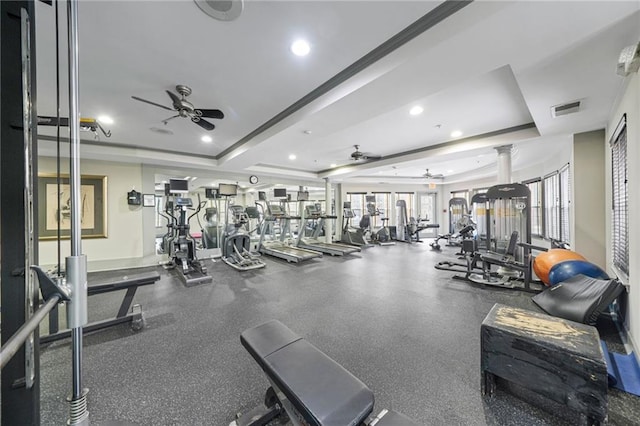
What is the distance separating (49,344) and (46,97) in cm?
302

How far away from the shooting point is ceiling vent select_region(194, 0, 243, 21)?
1710 millimetres

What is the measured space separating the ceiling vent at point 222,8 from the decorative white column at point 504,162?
5.14 metres

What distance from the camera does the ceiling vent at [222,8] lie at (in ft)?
5.61

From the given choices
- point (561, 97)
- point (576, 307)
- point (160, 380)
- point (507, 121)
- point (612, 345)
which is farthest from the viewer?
point (507, 121)

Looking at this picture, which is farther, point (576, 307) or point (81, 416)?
point (576, 307)

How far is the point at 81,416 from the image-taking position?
2.63 ft

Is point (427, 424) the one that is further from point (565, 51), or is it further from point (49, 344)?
point (49, 344)

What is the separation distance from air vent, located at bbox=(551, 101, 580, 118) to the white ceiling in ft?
0.38

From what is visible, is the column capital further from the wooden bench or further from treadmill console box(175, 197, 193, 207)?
treadmill console box(175, 197, 193, 207)

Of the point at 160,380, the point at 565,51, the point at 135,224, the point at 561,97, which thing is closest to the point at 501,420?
the point at 160,380

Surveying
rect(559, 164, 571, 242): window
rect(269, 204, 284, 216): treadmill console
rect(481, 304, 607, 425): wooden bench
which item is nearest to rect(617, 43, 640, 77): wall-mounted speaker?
rect(481, 304, 607, 425): wooden bench

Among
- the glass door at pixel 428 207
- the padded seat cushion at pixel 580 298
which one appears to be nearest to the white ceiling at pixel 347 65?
the padded seat cushion at pixel 580 298

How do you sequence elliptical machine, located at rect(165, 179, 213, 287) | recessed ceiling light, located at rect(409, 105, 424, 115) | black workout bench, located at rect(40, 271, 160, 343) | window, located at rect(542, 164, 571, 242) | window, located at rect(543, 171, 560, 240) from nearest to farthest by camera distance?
black workout bench, located at rect(40, 271, 160, 343) < recessed ceiling light, located at rect(409, 105, 424, 115) < window, located at rect(542, 164, 571, 242) < elliptical machine, located at rect(165, 179, 213, 287) < window, located at rect(543, 171, 560, 240)

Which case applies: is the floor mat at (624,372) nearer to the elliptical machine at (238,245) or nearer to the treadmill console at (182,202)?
the elliptical machine at (238,245)
